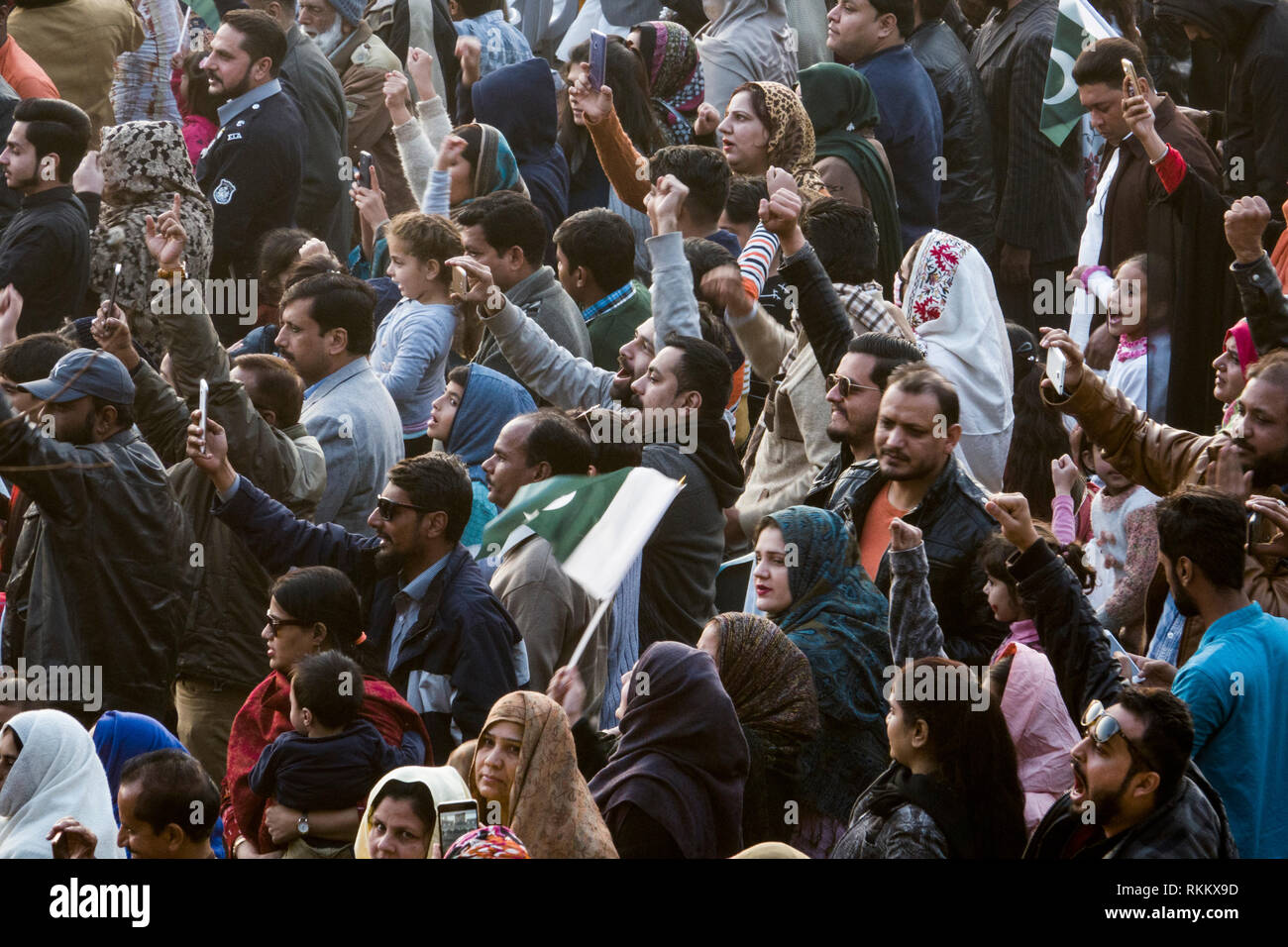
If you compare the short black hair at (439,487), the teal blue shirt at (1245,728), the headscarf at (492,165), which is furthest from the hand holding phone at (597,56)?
the teal blue shirt at (1245,728)

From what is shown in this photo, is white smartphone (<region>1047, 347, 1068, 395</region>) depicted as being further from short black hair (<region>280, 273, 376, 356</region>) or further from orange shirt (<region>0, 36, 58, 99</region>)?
orange shirt (<region>0, 36, 58, 99</region>)

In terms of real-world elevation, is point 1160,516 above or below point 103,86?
below

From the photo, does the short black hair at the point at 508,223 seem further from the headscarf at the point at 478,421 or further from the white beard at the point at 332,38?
the white beard at the point at 332,38

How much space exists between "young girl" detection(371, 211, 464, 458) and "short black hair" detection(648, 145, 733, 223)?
1063 mm

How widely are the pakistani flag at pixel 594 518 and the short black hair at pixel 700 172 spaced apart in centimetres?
255

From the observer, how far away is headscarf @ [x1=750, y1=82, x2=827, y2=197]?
358 inches

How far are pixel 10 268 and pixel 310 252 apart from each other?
1206mm

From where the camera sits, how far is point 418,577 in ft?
21.5

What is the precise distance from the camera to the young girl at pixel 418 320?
317 inches

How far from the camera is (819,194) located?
8.95 metres

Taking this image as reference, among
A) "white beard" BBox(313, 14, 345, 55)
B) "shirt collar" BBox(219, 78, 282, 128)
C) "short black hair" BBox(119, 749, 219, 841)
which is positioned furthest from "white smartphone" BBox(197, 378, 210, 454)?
"white beard" BBox(313, 14, 345, 55)

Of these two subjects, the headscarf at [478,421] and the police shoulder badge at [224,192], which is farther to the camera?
the police shoulder badge at [224,192]
